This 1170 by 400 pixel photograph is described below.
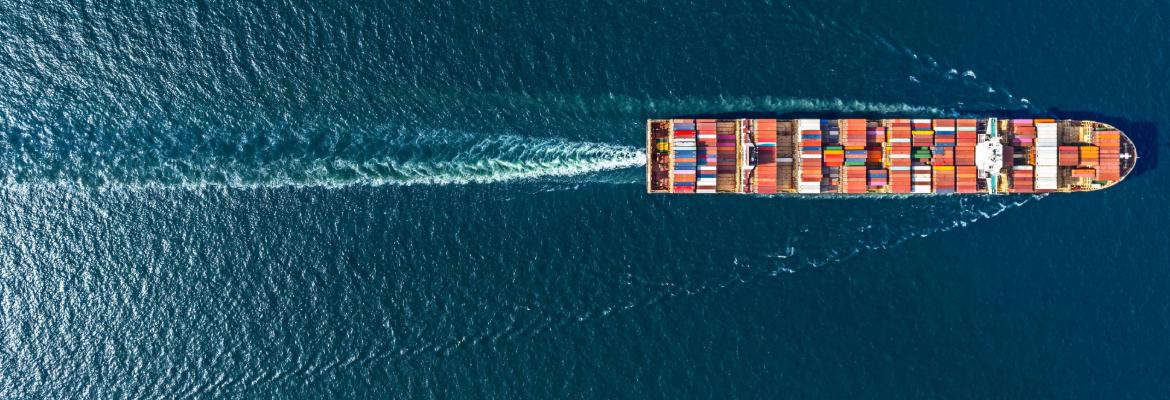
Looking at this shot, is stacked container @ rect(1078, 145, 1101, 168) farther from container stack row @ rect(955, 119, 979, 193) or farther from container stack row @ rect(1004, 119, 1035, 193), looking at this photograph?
container stack row @ rect(955, 119, 979, 193)

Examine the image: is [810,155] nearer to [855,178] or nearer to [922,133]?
[855,178]

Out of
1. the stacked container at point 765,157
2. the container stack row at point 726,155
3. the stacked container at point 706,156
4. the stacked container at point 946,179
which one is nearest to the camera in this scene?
the stacked container at point 765,157

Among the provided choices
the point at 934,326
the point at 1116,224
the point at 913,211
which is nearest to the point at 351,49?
the point at 913,211

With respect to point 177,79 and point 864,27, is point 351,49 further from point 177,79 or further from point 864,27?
point 864,27

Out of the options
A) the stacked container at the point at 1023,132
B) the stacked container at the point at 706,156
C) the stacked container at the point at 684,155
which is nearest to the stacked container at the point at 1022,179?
the stacked container at the point at 1023,132

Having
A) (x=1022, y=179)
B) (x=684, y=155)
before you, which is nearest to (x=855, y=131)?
(x=684, y=155)

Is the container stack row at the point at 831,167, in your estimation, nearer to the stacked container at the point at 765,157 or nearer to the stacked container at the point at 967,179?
the stacked container at the point at 765,157
